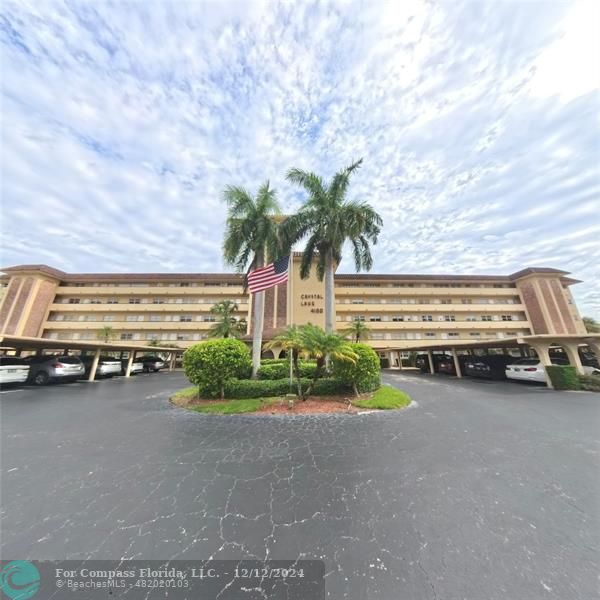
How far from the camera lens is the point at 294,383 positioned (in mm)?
11492

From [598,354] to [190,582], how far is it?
21711 millimetres

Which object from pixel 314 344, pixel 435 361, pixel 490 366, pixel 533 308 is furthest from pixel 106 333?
pixel 533 308

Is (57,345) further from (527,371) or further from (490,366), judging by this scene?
(490,366)

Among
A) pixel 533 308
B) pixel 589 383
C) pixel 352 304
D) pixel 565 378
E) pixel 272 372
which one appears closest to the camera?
pixel 272 372

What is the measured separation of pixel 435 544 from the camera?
2.90 m

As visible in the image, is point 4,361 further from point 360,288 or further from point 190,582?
point 360,288

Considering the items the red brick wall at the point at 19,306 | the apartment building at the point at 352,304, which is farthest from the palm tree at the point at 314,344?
the red brick wall at the point at 19,306

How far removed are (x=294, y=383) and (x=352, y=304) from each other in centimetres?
2883

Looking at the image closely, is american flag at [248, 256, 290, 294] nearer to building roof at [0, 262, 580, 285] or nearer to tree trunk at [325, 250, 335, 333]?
tree trunk at [325, 250, 335, 333]

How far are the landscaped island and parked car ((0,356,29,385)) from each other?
10196 millimetres

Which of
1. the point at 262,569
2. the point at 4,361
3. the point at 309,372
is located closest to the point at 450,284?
the point at 309,372

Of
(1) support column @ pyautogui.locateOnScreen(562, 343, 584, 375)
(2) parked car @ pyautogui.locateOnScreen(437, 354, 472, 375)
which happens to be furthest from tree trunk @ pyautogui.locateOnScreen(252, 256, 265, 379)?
(2) parked car @ pyautogui.locateOnScreen(437, 354, 472, 375)

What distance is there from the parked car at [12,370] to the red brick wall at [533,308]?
57.2 metres

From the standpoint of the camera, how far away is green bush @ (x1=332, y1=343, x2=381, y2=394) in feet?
36.5
